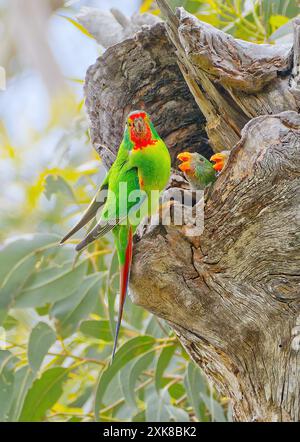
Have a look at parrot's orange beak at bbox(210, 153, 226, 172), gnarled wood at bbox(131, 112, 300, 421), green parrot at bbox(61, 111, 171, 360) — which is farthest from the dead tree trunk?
parrot's orange beak at bbox(210, 153, 226, 172)

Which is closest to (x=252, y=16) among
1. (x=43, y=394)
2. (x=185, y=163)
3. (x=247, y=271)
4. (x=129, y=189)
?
(x=185, y=163)

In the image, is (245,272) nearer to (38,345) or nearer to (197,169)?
(197,169)

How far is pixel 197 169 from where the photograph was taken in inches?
106

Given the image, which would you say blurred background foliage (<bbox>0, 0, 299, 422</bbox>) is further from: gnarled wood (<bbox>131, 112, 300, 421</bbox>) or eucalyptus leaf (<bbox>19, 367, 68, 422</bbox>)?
gnarled wood (<bbox>131, 112, 300, 421</bbox>)

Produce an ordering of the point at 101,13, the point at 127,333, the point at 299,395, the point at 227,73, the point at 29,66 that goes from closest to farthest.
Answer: the point at 299,395 < the point at 227,73 < the point at 101,13 < the point at 127,333 < the point at 29,66

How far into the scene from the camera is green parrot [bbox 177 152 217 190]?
8.84 ft

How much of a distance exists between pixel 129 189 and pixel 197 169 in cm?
35

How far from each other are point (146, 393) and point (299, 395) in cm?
150

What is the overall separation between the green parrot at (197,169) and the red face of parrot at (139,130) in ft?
0.56

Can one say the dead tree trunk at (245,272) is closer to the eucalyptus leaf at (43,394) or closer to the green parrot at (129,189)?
the green parrot at (129,189)

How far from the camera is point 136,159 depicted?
2518 millimetres

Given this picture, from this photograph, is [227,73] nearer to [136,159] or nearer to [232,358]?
[136,159]

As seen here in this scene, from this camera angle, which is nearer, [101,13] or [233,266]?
[233,266]
